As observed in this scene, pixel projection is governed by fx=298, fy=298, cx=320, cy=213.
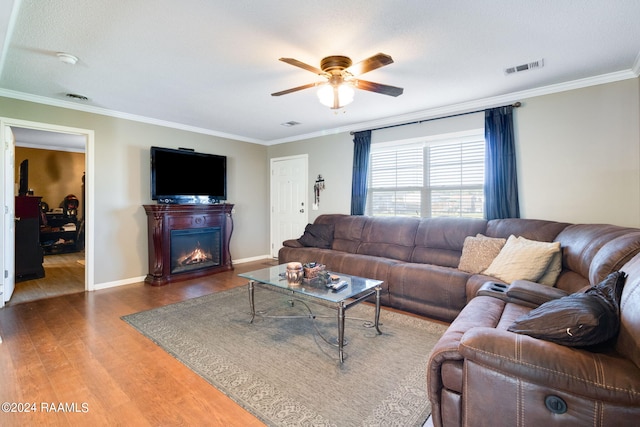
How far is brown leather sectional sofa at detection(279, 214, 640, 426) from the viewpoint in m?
1.06

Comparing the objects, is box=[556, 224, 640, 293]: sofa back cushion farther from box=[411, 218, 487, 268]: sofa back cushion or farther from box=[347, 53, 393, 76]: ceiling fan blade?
box=[347, 53, 393, 76]: ceiling fan blade

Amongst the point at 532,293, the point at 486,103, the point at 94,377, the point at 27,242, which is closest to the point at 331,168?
the point at 486,103

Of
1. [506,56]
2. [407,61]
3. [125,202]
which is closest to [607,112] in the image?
[506,56]

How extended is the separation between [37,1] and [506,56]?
3.45m

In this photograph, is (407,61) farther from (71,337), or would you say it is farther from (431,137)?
(71,337)

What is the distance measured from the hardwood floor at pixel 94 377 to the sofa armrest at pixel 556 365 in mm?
1236

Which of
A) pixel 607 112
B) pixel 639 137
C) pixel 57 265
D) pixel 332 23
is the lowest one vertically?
pixel 57 265

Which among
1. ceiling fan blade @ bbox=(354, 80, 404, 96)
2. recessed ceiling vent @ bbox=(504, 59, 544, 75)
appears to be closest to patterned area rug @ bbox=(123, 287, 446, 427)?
ceiling fan blade @ bbox=(354, 80, 404, 96)

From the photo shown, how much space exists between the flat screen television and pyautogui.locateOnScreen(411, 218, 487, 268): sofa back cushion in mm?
3432

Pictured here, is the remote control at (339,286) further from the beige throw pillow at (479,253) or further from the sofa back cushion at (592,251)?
the sofa back cushion at (592,251)

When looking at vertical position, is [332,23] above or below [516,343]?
above

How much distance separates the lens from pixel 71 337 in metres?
2.61

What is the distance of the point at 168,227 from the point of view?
173 inches

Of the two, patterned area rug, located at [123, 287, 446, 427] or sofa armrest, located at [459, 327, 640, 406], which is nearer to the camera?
sofa armrest, located at [459, 327, 640, 406]
